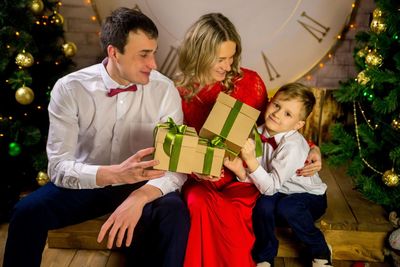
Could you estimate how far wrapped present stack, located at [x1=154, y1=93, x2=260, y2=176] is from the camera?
5.50ft

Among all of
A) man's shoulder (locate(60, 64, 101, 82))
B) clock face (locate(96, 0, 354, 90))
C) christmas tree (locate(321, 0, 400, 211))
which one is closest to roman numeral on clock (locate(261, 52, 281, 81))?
clock face (locate(96, 0, 354, 90))

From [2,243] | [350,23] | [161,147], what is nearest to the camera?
[161,147]

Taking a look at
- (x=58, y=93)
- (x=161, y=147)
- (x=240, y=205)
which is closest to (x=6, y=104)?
(x=58, y=93)

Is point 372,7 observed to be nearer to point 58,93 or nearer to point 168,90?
point 168,90

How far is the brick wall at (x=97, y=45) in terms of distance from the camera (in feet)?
10.0

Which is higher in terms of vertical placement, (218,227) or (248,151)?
(248,151)

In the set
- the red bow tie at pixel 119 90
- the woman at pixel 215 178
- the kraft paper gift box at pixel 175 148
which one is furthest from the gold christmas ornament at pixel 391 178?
the red bow tie at pixel 119 90

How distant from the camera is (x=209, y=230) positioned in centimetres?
194

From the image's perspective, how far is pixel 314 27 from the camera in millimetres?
2979

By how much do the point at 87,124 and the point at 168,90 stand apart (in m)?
0.39

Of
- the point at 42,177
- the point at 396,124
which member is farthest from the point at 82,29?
the point at 396,124

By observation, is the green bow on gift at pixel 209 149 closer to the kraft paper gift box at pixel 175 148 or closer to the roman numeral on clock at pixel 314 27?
the kraft paper gift box at pixel 175 148

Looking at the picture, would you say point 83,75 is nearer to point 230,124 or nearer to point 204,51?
point 204,51

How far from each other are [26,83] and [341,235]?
178 centimetres
